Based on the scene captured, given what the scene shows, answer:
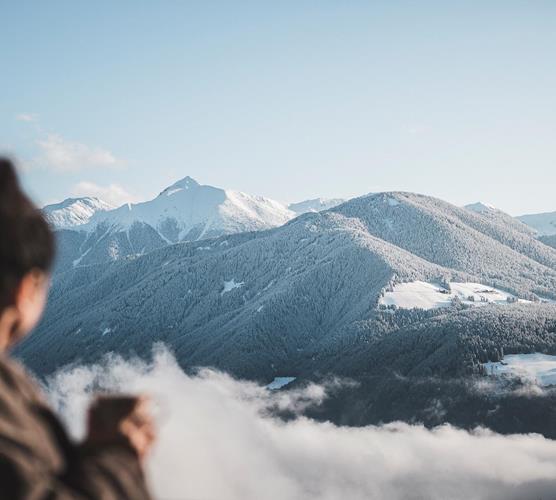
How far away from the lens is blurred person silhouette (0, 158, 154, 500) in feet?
10.4

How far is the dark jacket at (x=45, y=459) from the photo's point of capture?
9.82 ft

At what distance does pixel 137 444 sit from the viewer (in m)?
3.62

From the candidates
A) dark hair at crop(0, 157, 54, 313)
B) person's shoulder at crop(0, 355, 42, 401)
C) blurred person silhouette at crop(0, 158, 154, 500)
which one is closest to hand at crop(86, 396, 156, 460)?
blurred person silhouette at crop(0, 158, 154, 500)

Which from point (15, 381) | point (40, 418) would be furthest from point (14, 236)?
point (40, 418)

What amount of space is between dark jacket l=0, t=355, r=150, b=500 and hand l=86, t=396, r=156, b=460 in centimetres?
5

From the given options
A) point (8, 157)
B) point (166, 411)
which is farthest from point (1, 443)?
point (8, 157)

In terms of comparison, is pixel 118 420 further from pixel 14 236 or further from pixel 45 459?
pixel 14 236

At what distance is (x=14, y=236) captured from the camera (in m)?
3.36

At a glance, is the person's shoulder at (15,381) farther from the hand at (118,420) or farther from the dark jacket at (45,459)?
the hand at (118,420)

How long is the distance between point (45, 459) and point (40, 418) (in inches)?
13.0

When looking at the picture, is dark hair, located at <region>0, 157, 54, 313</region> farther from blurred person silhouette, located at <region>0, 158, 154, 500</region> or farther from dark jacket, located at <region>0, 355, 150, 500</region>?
dark jacket, located at <region>0, 355, 150, 500</region>

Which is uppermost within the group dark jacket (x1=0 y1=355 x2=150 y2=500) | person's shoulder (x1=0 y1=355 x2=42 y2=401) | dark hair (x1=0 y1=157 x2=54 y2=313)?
dark hair (x1=0 y1=157 x2=54 y2=313)

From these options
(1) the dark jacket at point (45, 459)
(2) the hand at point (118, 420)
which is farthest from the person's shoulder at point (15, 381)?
(2) the hand at point (118, 420)

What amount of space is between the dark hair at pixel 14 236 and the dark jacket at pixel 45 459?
0.49 metres
